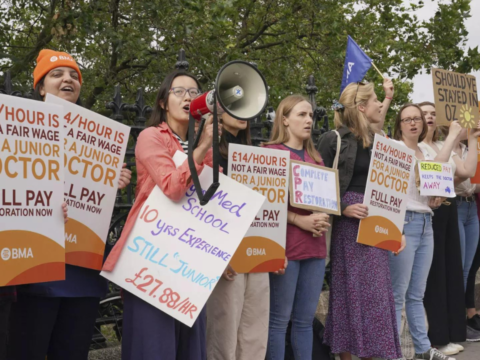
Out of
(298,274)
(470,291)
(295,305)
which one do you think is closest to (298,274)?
(298,274)

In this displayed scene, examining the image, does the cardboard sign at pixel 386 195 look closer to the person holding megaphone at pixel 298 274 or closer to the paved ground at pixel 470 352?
the person holding megaphone at pixel 298 274

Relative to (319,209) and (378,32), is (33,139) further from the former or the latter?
(378,32)

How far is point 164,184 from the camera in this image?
307cm

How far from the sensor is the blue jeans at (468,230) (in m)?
6.25

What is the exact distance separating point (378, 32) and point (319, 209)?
754 centimetres

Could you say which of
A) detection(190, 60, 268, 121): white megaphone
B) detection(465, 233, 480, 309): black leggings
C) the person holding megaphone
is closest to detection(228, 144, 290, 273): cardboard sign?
the person holding megaphone

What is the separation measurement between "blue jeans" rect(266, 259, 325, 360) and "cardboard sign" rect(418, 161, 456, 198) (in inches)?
53.0

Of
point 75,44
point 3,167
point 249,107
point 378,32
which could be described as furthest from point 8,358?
point 378,32

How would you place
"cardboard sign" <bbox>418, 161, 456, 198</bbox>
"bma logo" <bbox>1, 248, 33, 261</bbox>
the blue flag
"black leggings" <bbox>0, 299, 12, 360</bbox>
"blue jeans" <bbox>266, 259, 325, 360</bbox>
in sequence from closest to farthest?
"bma logo" <bbox>1, 248, 33, 261</bbox> < "black leggings" <bbox>0, 299, 12, 360</bbox> < "blue jeans" <bbox>266, 259, 325, 360</bbox> < the blue flag < "cardboard sign" <bbox>418, 161, 456, 198</bbox>

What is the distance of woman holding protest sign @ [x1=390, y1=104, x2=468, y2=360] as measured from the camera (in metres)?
5.06

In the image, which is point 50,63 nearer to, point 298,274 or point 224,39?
point 298,274

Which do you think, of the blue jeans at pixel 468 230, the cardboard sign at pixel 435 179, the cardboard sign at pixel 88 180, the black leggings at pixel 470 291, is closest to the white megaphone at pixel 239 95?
the cardboard sign at pixel 88 180

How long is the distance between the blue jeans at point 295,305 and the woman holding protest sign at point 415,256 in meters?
1.01

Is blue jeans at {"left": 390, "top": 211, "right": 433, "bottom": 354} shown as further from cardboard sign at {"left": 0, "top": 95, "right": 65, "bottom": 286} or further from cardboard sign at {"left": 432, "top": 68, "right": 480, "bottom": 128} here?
cardboard sign at {"left": 0, "top": 95, "right": 65, "bottom": 286}
